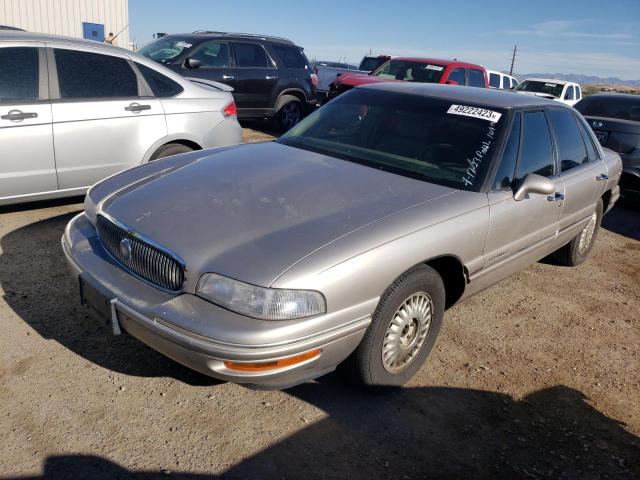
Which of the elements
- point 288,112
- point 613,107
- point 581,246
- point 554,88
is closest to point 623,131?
point 613,107

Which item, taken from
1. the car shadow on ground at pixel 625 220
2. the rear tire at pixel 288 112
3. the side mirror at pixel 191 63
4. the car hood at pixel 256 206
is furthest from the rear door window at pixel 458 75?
the car hood at pixel 256 206

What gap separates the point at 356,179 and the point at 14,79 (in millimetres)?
3052

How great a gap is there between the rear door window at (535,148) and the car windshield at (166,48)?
685cm

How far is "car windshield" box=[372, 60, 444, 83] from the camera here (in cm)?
1127

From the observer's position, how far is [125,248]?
9.32ft

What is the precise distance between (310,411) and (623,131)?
6653 mm

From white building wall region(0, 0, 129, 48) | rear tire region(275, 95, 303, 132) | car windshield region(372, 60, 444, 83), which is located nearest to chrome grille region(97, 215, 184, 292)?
rear tire region(275, 95, 303, 132)

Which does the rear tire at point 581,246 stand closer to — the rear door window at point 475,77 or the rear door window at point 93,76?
the rear door window at point 93,76

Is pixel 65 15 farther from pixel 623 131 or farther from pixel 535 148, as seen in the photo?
pixel 535 148

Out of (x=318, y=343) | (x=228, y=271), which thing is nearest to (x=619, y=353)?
(x=318, y=343)

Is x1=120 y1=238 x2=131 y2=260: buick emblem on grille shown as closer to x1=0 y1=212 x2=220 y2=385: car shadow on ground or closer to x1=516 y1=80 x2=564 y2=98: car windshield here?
x1=0 y1=212 x2=220 y2=385: car shadow on ground

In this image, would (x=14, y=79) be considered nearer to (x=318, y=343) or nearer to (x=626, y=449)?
(x=318, y=343)

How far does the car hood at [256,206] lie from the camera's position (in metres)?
2.57

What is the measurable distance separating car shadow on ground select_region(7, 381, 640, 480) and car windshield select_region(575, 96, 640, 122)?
6183mm
